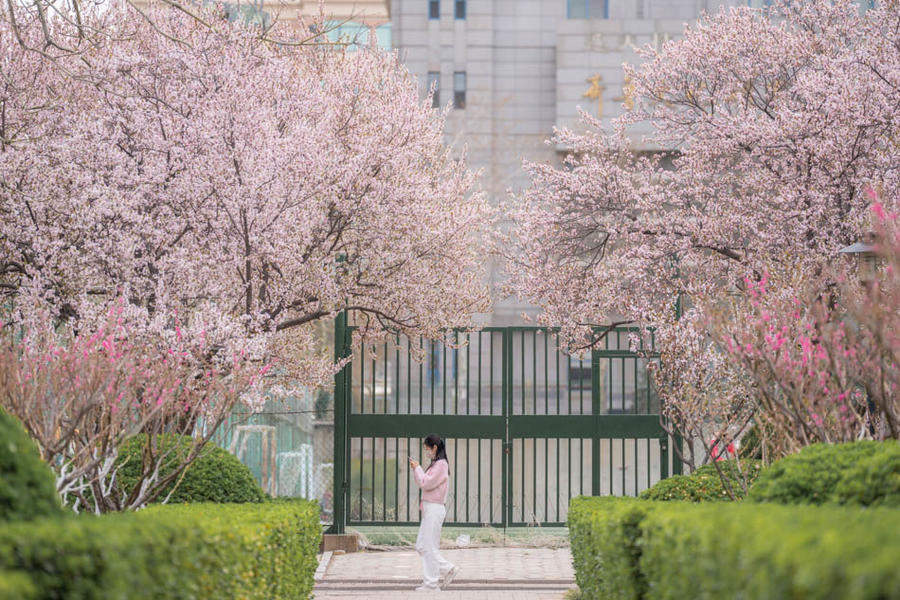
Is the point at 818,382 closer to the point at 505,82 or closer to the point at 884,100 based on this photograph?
the point at 884,100

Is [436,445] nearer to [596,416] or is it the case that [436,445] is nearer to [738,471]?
[596,416]

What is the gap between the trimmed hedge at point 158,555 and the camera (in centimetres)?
444

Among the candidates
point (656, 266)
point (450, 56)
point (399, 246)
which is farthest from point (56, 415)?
point (450, 56)

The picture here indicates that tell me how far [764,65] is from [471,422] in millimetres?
7441

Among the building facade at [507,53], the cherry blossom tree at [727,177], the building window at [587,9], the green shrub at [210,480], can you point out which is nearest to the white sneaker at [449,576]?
the green shrub at [210,480]

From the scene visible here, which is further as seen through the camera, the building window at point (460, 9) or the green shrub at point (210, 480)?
the building window at point (460, 9)

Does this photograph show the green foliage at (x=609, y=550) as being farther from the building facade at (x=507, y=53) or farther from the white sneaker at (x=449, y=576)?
the building facade at (x=507, y=53)

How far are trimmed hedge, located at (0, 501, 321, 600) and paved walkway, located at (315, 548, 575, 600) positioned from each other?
13.7 feet

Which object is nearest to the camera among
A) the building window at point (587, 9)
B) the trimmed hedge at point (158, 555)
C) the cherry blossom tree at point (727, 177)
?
the trimmed hedge at point (158, 555)

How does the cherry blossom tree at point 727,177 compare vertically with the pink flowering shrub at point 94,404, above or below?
above

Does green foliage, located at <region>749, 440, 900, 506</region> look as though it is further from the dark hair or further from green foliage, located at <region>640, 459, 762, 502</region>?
the dark hair

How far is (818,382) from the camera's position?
940 cm

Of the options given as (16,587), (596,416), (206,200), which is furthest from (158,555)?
(596,416)

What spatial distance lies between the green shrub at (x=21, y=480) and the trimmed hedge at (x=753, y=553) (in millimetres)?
3209
